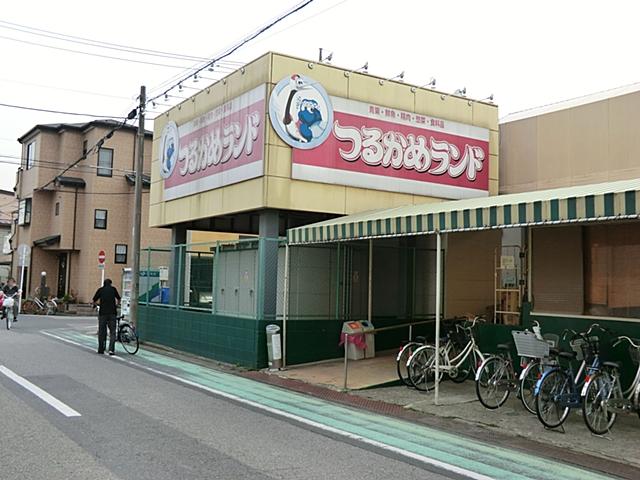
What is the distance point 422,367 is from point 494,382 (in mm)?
1826

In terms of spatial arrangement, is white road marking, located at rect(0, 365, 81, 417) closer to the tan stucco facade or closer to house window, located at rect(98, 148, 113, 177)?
the tan stucco facade

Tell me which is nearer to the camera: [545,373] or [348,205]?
[545,373]

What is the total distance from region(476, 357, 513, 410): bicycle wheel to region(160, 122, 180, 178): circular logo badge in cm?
1106

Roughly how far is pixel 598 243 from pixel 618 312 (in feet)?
4.44

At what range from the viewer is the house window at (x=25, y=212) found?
38.3 metres

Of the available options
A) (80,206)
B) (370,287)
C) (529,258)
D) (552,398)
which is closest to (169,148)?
(370,287)

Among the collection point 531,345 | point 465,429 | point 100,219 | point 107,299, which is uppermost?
point 100,219

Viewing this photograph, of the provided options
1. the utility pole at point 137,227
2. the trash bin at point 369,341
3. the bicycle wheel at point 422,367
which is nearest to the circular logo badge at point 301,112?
the trash bin at point 369,341

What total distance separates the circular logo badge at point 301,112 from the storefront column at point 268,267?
5.71ft

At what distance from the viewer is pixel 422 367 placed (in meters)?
11.2

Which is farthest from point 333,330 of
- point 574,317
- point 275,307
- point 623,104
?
point 623,104

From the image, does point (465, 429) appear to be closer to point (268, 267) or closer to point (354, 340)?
point (354, 340)

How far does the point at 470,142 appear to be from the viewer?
16562 millimetres

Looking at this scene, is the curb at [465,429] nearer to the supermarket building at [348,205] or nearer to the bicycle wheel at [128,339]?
the supermarket building at [348,205]
